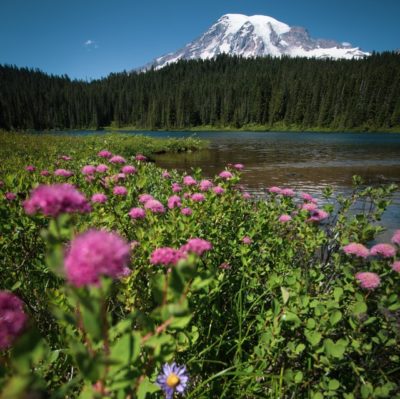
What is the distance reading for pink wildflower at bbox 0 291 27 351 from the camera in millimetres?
915

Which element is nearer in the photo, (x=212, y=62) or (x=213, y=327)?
(x=213, y=327)

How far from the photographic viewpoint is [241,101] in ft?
370

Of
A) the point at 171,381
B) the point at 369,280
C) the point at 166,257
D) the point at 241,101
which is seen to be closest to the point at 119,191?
the point at 166,257

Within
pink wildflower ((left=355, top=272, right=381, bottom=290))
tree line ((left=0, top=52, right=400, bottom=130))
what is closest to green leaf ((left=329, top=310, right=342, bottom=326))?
pink wildflower ((left=355, top=272, right=381, bottom=290))

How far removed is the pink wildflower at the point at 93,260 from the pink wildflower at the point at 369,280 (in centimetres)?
188

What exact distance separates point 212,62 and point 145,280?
205m

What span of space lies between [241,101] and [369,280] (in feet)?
390

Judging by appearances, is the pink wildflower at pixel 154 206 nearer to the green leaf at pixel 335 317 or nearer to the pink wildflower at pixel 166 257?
the pink wildflower at pixel 166 257

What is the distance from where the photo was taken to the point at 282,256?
13.3ft

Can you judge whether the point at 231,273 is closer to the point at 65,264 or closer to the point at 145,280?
the point at 145,280

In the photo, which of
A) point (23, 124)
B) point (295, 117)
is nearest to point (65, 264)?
point (295, 117)

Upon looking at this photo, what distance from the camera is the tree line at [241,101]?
9431 centimetres

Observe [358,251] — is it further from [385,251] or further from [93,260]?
[93,260]

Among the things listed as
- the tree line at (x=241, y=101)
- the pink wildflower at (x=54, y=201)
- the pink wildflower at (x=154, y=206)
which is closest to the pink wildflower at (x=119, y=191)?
the pink wildflower at (x=154, y=206)
